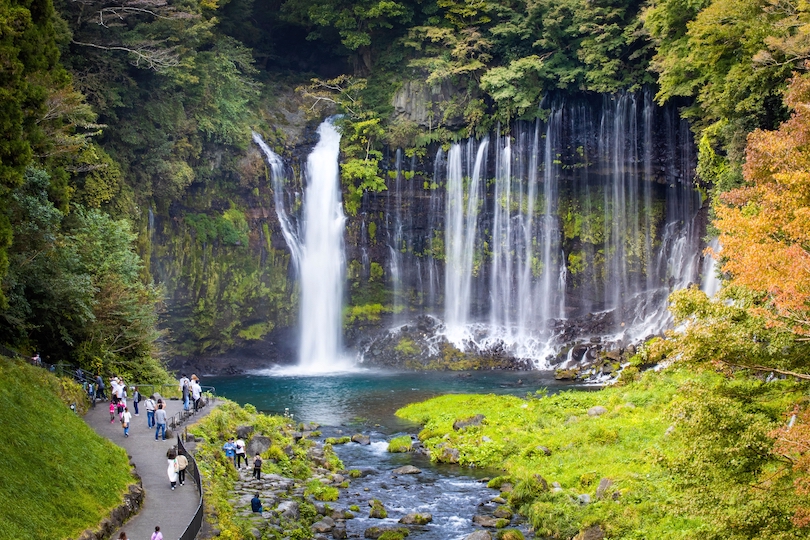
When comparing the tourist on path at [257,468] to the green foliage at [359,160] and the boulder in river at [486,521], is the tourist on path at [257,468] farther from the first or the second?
the green foliage at [359,160]

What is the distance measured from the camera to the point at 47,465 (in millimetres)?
15344

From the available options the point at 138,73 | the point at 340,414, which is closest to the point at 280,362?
the point at 340,414

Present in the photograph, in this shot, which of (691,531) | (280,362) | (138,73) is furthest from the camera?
(280,362)

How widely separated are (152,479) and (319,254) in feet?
104

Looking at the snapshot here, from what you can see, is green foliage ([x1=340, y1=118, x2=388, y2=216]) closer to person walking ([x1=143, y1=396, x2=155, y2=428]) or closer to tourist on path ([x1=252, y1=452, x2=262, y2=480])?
person walking ([x1=143, y1=396, x2=155, y2=428])

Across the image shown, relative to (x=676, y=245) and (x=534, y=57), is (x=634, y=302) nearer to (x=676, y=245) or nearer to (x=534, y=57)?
(x=676, y=245)

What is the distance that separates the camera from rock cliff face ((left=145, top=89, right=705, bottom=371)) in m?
45.3

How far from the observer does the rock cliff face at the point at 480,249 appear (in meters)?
45.3

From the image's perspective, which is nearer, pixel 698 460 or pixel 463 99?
pixel 698 460

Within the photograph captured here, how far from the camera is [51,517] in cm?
1362

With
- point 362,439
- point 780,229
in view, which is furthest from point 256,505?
point 780,229

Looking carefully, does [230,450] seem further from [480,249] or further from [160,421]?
[480,249]

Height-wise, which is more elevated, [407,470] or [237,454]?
[237,454]

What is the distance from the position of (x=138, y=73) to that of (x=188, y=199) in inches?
363
